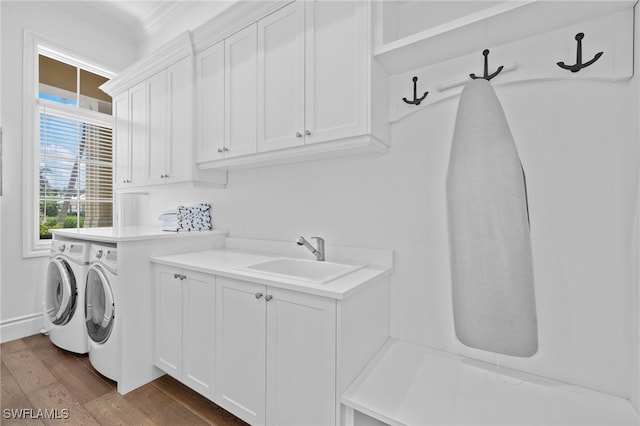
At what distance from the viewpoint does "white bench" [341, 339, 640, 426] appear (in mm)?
1065

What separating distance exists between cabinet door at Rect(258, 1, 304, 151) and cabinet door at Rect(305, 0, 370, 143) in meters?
0.07

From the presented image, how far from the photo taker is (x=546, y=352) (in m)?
1.32

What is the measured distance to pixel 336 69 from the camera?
155 cm

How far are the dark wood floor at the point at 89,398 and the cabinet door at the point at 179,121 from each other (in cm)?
154

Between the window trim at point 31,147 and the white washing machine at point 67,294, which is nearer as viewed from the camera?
the white washing machine at point 67,294

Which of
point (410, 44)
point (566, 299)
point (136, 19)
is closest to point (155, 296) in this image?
point (410, 44)

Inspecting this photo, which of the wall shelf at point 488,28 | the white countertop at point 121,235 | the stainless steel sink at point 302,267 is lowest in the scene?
the stainless steel sink at point 302,267

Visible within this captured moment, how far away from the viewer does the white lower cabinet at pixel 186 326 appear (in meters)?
1.65

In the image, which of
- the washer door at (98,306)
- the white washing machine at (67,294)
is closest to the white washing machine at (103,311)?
the washer door at (98,306)

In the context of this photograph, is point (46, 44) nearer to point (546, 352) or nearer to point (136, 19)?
point (136, 19)

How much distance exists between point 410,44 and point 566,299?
1.38 m

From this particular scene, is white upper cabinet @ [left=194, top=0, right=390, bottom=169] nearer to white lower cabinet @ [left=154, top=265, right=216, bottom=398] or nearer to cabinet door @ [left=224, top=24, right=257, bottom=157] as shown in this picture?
cabinet door @ [left=224, top=24, right=257, bottom=157]

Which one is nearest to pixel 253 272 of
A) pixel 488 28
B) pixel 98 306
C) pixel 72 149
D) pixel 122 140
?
pixel 98 306

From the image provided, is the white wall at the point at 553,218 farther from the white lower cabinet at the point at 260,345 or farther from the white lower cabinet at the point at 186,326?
the white lower cabinet at the point at 186,326
